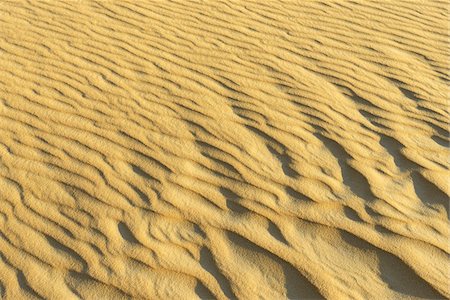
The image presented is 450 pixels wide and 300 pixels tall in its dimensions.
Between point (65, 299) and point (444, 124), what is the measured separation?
307 cm

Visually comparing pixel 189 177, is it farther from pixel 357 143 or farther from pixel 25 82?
pixel 25 82

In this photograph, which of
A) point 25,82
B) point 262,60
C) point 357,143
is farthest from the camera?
point 262,60

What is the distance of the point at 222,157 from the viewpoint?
156 inches

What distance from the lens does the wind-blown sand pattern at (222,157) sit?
3186 mm

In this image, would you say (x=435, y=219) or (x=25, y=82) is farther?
(x=25, y=82)

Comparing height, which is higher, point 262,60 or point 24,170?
point 262,60

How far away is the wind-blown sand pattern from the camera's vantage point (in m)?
3.19

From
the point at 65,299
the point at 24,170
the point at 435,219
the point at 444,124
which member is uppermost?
the point at 444,124

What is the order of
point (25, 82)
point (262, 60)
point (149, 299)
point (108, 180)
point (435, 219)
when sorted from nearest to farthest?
point (149, 299)
point (435, 219)
point (108, 180)
point (25, 82)
point (262, 60)

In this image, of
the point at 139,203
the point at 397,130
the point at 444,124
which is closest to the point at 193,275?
the point at 139,203

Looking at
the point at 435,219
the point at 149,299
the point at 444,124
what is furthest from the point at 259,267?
the point at 444,124

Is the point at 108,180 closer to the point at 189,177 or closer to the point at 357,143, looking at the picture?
the point at 189,177

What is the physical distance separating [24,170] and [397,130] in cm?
272

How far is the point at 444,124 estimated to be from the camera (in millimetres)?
4430
